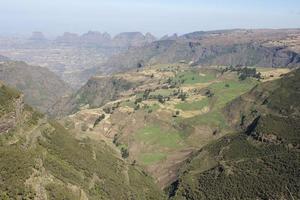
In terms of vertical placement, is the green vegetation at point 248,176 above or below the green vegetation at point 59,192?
below

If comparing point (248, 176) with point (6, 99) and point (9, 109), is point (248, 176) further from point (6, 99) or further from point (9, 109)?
point (6, 99)


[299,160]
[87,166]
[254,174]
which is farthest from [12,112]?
[299,160]

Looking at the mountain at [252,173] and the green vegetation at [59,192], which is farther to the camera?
the mountain at [252,173]

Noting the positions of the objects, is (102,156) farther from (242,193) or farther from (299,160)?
(299,160)

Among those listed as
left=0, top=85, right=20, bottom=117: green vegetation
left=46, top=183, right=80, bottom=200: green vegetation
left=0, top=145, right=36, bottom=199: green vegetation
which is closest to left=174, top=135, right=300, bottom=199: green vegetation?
left=46, top=183, right=80, bottom=200: green vegetation

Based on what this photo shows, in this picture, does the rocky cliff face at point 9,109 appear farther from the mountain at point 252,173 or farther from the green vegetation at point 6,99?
the mountain at point 252,173

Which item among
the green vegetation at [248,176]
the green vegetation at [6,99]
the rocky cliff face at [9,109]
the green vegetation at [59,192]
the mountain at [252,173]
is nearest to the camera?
the green vegetation at [59,192]

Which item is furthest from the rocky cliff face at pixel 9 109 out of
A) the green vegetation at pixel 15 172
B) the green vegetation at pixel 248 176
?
the green vegetation at pixel 248 176

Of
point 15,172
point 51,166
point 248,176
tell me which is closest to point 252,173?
point 248,176
